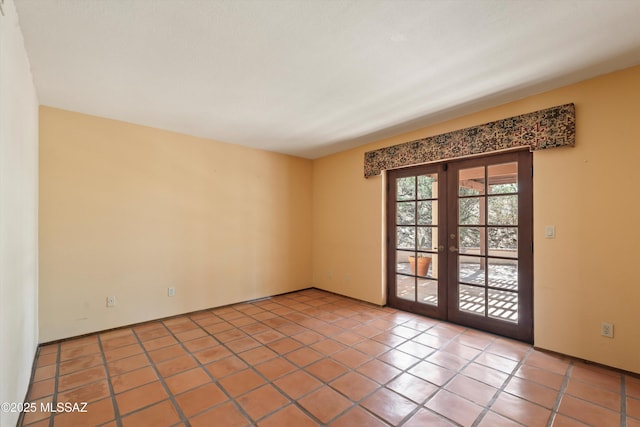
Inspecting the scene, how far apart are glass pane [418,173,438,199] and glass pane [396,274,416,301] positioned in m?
1.16

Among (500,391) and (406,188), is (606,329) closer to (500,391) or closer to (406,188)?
(500,391)

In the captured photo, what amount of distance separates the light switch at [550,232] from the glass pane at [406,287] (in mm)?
1618

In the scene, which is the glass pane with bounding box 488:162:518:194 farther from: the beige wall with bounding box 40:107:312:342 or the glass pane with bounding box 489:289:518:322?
the beige wall with bounding box 40:107:312:342

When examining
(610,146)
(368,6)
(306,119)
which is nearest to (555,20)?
(368,6)

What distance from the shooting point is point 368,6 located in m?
1.56

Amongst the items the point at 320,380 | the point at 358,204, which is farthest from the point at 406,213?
the point at 320,380

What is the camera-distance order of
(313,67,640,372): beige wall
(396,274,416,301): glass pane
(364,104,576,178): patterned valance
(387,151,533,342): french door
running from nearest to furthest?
(313,67,640,372): beige wall < (364,104,576,178): patterned valance < (387,151,533,342): french door < (396,274,416,301): glass pane

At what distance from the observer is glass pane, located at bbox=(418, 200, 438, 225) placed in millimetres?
3609

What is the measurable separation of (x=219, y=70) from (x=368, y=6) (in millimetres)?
1286

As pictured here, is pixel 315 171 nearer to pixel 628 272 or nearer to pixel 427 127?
pixel 427 127

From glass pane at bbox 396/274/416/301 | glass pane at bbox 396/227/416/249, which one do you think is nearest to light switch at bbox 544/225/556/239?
glass pane at bbox 396/227/416/249

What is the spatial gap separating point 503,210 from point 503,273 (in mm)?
689

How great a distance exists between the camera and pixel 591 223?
2.41 m

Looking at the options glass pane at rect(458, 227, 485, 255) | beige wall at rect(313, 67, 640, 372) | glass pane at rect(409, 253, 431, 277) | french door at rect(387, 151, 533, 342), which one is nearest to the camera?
beige wall at rect(313, 67, 640, 372)
